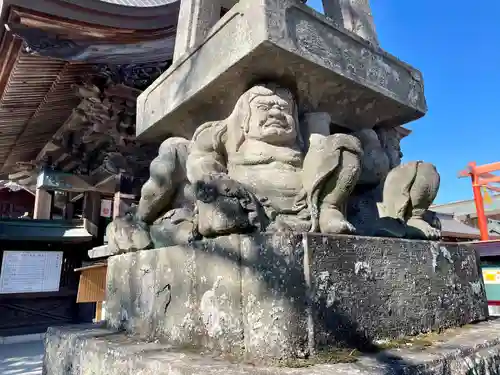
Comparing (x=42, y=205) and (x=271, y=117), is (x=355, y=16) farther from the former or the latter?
(x=42, y=205)

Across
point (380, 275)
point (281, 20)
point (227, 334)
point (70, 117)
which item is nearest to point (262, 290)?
point (227, 334)

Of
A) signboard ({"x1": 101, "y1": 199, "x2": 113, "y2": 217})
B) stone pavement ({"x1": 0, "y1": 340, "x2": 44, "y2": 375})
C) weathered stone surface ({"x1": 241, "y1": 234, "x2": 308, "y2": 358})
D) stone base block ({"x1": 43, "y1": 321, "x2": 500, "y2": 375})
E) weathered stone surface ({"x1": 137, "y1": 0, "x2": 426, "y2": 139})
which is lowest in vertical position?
stone pavement ({"x1": 0, "y1": 340, "x2": 44, "y2": 375})

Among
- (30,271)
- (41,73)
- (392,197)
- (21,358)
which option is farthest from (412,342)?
(30,271)

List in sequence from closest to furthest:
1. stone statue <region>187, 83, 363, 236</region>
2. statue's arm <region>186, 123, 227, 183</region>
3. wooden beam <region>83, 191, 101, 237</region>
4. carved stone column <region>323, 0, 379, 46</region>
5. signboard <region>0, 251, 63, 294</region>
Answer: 1. stone statue <region>187, 83, 363, 236</region>
2. statue's arm <region>186, 123, 227, 183</region>
3. carved stone column <region>323, 0, 379, 46</region>
4. signboard <region>0, 251, 63, 294</region>
5. wooden beam <region>83, 191, 101, 237</region>

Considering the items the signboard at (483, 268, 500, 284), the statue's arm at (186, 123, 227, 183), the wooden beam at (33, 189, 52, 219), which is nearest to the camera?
the statue's arm at (186, 123, 227, 183)

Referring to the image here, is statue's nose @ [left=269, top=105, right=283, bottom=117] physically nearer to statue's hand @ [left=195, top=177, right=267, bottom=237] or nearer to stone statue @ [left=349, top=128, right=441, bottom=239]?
statue's hand @ [left=195, top=177, right=267, bottom=237]

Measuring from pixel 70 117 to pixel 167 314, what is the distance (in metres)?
5.10

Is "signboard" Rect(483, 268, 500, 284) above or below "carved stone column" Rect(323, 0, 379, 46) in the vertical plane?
below

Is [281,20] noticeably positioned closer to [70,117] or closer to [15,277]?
[70,117]

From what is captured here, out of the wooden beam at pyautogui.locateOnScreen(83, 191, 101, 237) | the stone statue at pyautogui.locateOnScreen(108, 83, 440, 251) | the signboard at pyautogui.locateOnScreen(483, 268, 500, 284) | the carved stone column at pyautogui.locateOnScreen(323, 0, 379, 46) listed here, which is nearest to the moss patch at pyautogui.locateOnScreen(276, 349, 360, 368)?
the stone statue at pyautogui.locateOnScreen(108, 83, 440, 251)

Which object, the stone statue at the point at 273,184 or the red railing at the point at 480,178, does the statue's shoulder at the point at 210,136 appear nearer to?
the stone statue at the point at 273,184

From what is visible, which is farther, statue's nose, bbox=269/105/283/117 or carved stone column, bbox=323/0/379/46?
carved stone column, bbox=323/0/379/46

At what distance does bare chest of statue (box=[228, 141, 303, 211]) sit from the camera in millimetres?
1238

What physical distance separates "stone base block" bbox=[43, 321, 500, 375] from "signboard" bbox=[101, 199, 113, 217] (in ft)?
20.1
